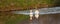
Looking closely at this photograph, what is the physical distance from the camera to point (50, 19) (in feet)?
3.09

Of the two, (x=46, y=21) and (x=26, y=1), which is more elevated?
(x=26, y=1)

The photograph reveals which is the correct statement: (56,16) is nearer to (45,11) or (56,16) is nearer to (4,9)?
(45,11)

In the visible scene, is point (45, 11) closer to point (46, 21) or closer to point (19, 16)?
point (46, 21)

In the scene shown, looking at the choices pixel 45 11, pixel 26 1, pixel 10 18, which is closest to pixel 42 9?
pixel 45 11

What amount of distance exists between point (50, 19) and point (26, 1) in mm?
230

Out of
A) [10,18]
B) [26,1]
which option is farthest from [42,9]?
[10,18]

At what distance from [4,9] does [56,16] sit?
393mm

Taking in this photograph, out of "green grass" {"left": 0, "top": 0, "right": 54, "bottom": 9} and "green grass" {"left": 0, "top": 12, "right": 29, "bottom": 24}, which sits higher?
"green grass" {"left": 0, "top": 0, "right": 54, "bottom": 9}

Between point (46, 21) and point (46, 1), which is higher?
point (46, 1)

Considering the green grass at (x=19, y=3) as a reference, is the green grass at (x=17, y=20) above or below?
below

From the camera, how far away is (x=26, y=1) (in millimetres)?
979

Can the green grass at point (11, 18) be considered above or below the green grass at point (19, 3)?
below

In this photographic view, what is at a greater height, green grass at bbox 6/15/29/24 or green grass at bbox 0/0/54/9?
green grass at bbox 0/0/54/9

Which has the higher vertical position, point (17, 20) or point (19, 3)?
point (19, 3)
